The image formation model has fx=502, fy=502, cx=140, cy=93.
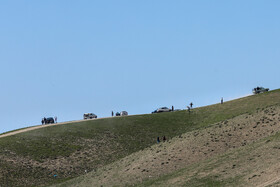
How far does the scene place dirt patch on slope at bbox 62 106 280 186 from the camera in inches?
2354

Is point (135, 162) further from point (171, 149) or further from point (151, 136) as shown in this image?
point (151, 136)

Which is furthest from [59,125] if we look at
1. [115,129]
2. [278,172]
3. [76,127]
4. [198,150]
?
[278,172]

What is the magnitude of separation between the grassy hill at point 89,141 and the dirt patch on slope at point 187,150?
4.85 meters

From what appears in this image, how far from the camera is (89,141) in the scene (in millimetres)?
90625

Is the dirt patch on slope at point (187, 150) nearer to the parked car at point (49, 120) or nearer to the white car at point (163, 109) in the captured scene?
the parked car at point (49, 120)

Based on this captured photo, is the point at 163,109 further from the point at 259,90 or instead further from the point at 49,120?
the point at 49,120

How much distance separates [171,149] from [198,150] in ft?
14.2

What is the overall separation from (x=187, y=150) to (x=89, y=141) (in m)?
30.9

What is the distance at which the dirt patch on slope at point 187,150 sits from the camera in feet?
196

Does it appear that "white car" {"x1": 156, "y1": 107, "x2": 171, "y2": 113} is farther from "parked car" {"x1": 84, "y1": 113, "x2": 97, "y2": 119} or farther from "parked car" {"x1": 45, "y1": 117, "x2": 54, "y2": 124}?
"parked car" {"x1": 45, "y1": 117, "x2": 54, "y2": 124}

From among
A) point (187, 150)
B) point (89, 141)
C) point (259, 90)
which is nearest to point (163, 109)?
point (259, 90)

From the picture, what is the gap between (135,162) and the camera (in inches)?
2579

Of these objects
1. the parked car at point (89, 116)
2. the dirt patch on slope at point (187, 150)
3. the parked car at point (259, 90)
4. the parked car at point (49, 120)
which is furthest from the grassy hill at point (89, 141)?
the parked car at point (49, 120)

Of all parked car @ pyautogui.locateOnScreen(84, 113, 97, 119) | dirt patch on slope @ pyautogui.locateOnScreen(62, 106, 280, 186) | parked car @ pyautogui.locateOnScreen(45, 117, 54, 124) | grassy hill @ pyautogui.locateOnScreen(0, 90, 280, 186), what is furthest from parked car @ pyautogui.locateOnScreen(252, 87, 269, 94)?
dirt patch on slope @ pyautogui.locateOnScreen(62, 106, 280, 186)
